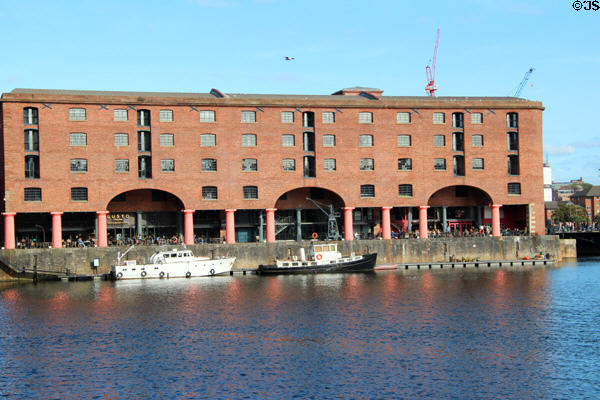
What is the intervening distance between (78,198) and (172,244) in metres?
11.9

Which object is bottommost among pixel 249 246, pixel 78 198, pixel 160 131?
pixel 249 246

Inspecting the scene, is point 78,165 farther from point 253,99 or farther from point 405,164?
point 405,164

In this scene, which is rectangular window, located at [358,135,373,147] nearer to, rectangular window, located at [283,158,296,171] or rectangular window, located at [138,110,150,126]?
rectangular window, located at [283,158,296,171]

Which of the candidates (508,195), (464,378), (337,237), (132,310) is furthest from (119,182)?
(464,378)

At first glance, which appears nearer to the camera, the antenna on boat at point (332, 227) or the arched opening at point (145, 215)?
the arched opening at point (145, 215)

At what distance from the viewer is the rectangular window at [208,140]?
310ft

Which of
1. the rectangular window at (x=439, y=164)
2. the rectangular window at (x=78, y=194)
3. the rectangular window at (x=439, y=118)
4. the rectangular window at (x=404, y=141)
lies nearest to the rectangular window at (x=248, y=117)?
the rectangular window at (x=404, y=141)

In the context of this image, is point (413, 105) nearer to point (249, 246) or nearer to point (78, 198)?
point (249, 246)

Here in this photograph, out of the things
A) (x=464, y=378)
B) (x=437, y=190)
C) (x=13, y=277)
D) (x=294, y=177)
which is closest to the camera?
(x=464, y=378)

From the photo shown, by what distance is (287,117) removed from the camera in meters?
97.0

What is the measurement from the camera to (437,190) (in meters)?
104

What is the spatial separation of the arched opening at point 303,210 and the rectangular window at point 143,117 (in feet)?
64.0

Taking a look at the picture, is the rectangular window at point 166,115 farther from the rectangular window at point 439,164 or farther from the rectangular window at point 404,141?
the rectangular window at point 439,164

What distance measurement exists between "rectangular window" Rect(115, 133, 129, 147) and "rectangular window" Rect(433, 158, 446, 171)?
126 feet
